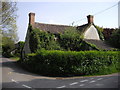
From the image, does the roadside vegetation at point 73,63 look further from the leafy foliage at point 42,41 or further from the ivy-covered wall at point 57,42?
the ivy-covered wall at point 57,42

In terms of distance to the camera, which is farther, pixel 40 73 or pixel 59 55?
pixel 40 73

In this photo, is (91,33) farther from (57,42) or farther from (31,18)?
(31,18)

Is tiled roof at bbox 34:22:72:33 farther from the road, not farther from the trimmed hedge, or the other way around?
the road

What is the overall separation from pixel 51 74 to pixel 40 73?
1.85 m

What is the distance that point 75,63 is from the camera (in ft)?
44.4

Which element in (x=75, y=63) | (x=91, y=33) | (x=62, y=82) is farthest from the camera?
(x=91, y=33)

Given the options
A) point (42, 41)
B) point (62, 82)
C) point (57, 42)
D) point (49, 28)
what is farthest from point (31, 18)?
point (62, 82)

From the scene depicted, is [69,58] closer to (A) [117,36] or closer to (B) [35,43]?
(B) [35,43]

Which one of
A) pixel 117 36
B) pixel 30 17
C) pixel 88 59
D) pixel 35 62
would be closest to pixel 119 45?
pixel 117 36

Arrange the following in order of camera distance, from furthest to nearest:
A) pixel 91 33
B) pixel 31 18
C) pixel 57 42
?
pixel 91 33
pixel 31 18
pixel 57 42

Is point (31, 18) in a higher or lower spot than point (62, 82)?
higher

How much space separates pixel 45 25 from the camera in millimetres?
27953

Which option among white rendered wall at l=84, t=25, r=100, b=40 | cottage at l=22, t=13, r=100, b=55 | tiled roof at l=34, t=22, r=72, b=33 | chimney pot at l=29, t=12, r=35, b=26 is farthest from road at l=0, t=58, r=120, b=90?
white rendered wall at l=84, t=25, r=100, b=40

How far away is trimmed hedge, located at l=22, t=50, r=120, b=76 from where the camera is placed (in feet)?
44.0
